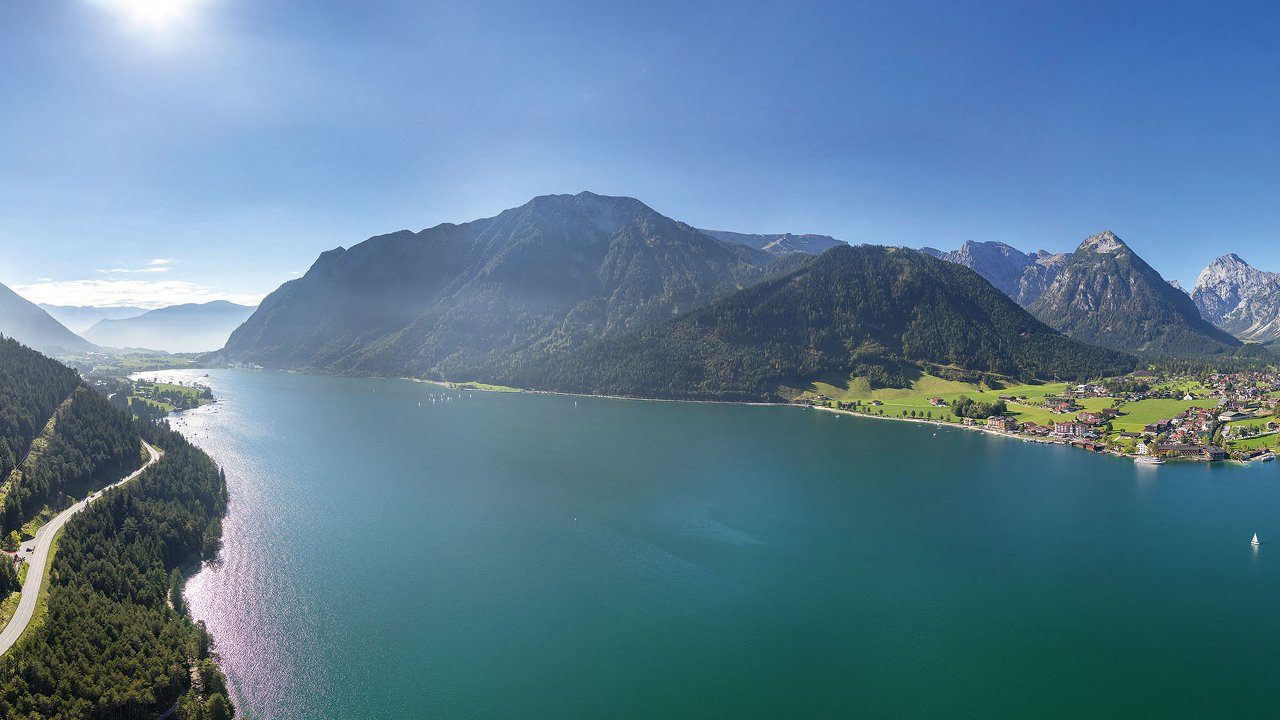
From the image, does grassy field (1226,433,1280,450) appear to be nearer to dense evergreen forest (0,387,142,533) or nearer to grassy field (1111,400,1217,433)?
grassy field (1111,400,1217,433)

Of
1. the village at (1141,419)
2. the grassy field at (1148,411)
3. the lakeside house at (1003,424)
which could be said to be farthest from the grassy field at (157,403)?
the grassy field at (1148,411)

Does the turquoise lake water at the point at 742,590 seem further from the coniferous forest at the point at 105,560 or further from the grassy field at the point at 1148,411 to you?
the grassy field at the point at 1148,411

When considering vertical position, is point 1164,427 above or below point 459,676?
above

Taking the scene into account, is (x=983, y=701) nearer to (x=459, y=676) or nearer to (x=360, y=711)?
(x=459, y=676)

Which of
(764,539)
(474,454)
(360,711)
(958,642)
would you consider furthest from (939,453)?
(360,711)

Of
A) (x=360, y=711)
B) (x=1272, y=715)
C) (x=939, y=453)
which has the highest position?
(x=939, y=453)

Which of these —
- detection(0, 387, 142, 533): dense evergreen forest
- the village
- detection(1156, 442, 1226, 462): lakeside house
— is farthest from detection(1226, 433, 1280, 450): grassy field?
detection(0, 387, 142, 533): dense evergreen forest

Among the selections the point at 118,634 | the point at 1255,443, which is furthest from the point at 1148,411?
the point at 118,634
